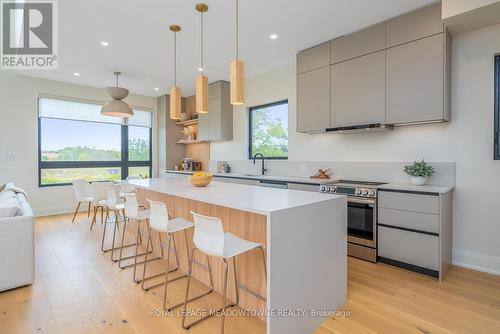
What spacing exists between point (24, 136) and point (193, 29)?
168 inches

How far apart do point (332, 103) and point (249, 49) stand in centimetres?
147

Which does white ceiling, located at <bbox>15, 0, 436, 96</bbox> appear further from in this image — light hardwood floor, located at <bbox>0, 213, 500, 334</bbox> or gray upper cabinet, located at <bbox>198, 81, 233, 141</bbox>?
light hardwood floor, located at <bbox>0, 213, 500, 334</bbox>

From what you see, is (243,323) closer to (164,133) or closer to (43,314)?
(43,314)

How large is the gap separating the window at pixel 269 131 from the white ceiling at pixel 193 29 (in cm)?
75

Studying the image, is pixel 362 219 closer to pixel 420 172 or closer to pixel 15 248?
pixel 420 172

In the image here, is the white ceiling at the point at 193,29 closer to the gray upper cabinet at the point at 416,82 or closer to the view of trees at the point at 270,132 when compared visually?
the gray upper cabinet at the point at 416,82

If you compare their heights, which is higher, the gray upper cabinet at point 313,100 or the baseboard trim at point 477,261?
the gray upper cabinet at point 313,100

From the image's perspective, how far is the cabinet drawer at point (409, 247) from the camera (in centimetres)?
259

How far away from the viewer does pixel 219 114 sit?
5438mm

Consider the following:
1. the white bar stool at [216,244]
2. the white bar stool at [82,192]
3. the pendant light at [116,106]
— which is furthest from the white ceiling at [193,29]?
the white bar stool at [216,244]

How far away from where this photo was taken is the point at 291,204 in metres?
1.77

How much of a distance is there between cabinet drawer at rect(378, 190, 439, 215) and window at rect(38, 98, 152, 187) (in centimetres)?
568

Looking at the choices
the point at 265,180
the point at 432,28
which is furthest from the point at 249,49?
the point at 432,28

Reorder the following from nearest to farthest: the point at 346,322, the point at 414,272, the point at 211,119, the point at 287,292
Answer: the point at 287,292, the point at 346,322, the point at 414,272, the point at 211,119
